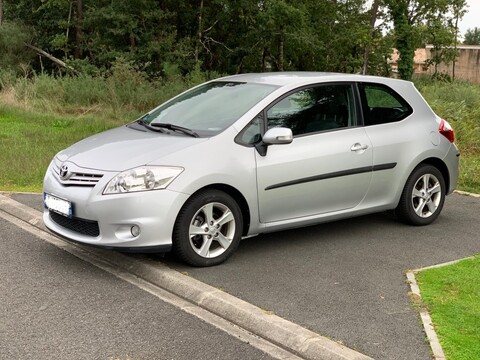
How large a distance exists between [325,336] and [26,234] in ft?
12.3

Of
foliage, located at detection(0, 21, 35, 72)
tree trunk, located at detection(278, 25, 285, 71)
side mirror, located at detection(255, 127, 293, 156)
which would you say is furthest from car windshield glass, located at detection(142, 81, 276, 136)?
foliage, located at detection(0, 21, 35, 72)

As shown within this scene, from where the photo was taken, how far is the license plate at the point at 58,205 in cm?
527

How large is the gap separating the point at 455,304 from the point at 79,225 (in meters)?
3.09

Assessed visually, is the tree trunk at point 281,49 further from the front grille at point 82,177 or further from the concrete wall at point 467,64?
the front grille at point 82,177

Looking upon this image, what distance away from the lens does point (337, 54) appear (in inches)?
1572

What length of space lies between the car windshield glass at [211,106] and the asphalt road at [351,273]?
1.28 metres

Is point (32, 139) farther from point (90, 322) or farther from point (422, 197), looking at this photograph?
point (90, 322)

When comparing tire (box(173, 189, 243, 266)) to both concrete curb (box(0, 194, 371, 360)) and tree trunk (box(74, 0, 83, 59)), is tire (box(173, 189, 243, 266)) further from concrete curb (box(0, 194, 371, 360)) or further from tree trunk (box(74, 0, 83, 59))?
tree trunk (box(74, 0, 83, 59))

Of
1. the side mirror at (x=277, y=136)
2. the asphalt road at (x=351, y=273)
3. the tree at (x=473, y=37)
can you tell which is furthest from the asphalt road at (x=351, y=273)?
the tree at (x=473, y=37)

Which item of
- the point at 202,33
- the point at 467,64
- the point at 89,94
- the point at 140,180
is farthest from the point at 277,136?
the point at 467,64

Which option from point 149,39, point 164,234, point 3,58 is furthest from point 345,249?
point 3,58

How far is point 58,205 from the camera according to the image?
542cm

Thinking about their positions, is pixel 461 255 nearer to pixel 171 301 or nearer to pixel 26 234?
pixel 171 301

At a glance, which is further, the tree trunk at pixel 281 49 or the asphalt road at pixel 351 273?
the tree trunk at pixel 281 49
